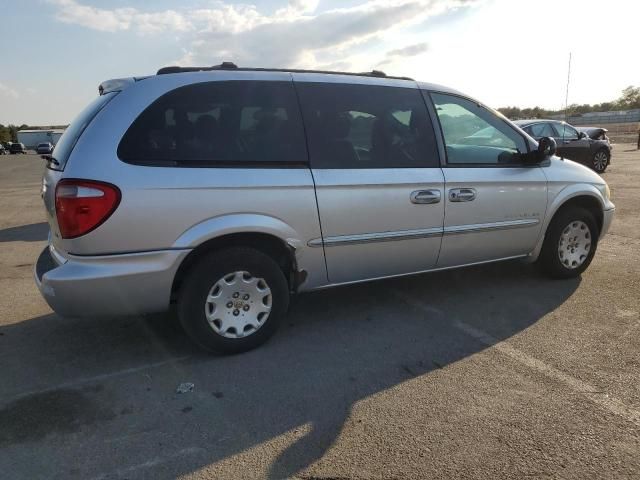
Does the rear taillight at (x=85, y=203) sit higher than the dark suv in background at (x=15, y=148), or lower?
lower

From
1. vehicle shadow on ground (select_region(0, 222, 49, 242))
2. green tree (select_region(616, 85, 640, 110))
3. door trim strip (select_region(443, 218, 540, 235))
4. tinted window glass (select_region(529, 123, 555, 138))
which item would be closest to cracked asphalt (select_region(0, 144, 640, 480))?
door trim strip (select_region(443, 218, 540, 235))

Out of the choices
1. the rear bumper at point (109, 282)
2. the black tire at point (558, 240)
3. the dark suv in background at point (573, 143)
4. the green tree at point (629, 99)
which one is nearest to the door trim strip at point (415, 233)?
A: the black tire at point (558, 240)

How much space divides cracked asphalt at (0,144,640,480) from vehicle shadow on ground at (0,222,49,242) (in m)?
3.16

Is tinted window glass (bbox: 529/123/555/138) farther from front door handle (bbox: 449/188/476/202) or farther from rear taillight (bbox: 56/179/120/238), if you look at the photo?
rear taillight (bbox: 56/179/120/238)

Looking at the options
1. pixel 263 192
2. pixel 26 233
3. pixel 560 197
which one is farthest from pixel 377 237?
pixel 26 233

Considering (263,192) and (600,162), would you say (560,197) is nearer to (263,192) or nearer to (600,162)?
(263,192)

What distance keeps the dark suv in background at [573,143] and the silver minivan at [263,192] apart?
9.93 metres

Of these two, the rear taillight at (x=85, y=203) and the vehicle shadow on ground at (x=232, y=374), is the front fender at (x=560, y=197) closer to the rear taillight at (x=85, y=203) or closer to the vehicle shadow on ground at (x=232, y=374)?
the vehicle shadow on ground at (x=232, y=374)

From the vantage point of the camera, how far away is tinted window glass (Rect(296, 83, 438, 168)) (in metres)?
3.65

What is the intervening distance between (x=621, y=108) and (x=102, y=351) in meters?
91.0

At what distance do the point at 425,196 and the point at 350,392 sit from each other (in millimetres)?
1706

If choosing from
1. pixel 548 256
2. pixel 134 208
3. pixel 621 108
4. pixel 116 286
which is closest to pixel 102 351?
pixel 116 286

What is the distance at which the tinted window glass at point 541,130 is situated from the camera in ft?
43.4

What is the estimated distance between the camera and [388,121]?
13.0 ft
